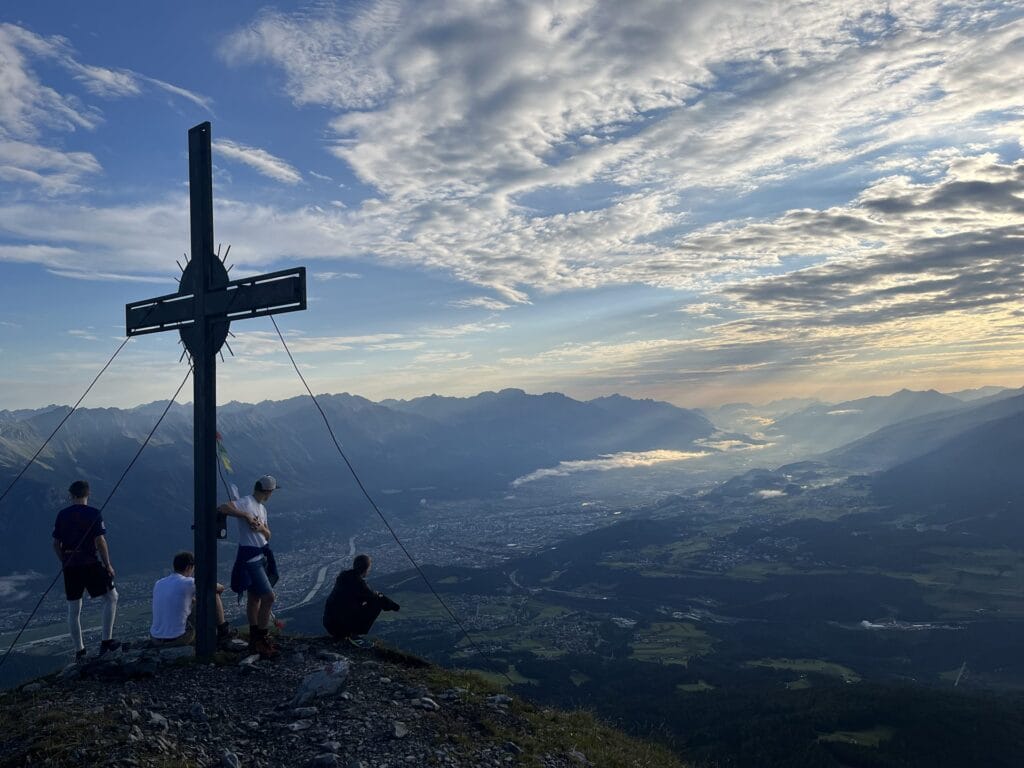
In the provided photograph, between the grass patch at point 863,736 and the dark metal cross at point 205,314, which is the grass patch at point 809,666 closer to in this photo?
the grass patch at point 863,736

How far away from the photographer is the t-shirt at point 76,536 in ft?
50.1

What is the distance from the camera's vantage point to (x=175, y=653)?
14930 millimetres

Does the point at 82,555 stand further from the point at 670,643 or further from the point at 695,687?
the point at 670,643

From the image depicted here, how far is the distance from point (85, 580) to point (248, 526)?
4.25 m

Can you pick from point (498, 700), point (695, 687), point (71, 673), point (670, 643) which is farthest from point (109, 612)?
point (670, 643)

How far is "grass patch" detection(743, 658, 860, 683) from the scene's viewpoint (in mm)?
Answer: 111500

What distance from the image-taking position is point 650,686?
102 metres

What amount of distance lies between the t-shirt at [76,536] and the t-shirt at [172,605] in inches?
70.0

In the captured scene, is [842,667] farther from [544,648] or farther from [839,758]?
[839,758]

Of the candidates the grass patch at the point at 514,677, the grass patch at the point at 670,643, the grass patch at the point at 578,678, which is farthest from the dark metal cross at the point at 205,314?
the grass patch at the point at 670,643

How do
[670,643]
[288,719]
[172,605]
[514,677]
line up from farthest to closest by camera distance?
[670,643]
[514,677]
[172,605]
[288,719]

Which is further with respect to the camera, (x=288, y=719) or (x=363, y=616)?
(x=363, y=616)

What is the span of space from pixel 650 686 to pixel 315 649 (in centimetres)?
9912

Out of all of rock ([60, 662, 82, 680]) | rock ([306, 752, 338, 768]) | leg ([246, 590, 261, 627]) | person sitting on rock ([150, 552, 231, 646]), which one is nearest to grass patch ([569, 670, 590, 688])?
leg ([246, 590, 261, 627])
